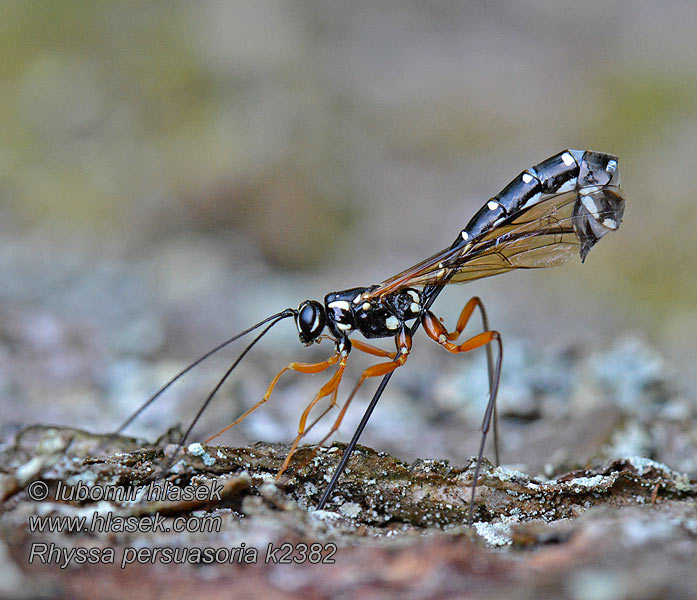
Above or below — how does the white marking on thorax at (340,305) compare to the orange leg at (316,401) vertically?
above

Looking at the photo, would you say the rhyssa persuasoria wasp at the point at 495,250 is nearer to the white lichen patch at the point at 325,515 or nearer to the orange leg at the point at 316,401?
the orange leg at the point at 316,401

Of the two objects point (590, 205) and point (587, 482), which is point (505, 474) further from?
point (590, 205)

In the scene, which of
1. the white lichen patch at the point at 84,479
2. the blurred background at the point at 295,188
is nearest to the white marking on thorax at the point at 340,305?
the blurred background at the point at 295,188

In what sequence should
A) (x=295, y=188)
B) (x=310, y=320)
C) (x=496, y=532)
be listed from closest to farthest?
1. (x=496, y=532)
2. (x=310, y=320)
3. (x=295, y=188)

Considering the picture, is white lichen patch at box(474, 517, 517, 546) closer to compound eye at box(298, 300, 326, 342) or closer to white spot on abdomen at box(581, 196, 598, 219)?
compound eye at box(298, 300, 326, 342)

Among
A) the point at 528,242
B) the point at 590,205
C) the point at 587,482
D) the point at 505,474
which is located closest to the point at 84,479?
the point at 505,474

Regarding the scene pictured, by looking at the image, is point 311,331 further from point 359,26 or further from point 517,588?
point 359,26
